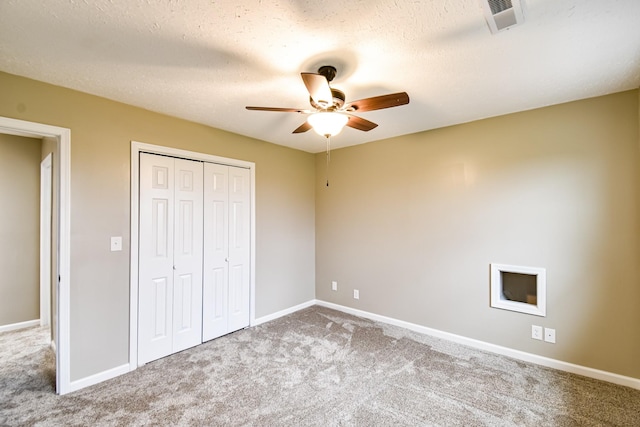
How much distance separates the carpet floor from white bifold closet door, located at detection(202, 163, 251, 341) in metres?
0.36

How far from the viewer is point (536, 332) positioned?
2.69 metres

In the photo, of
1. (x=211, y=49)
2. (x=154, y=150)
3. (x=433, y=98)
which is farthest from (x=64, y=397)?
(x=433, y=98)

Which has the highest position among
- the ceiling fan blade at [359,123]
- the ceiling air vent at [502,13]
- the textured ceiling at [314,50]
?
the textured ceiling at [314,50]

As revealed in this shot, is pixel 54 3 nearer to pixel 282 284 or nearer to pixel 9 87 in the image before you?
pixel 9 87

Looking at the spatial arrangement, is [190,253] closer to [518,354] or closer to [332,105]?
[332,105]

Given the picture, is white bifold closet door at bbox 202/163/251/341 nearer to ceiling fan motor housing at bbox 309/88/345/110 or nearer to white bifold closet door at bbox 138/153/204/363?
white bifold closet door at bbox 138/153/204/363

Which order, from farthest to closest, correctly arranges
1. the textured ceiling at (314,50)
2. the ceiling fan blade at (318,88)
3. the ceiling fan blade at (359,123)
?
1. the ceiling fan blade at (359,123)
2. the ceiling fan blade at (318,88)
3. the textured ceiling at (314,50)

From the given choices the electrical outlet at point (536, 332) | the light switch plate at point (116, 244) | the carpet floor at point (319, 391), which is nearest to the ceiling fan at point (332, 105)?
the light switch plate at point (116, 244)

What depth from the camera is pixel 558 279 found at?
8.52 ft

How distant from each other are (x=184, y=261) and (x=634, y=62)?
3990mm

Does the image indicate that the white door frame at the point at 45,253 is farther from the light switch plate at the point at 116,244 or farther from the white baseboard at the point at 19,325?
the light switch plate at the point at 116,244

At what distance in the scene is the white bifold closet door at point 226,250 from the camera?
3.20 m

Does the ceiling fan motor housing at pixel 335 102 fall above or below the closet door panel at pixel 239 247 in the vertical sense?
above

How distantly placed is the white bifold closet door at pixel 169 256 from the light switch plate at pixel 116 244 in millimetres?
167
